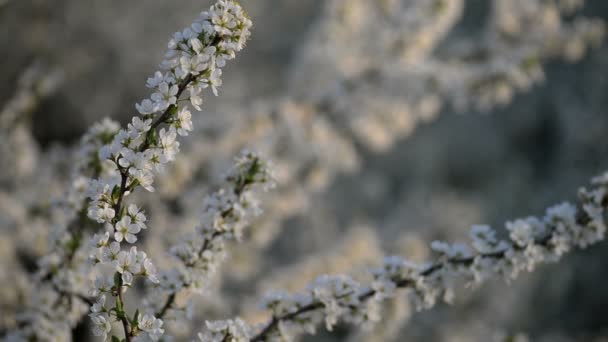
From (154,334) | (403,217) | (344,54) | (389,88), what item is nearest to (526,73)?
(389,88)

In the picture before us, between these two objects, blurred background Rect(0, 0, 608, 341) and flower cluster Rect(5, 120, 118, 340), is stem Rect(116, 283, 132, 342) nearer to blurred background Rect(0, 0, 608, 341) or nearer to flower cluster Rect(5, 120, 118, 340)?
flower cluster Rect(5, 120, 118, 340)

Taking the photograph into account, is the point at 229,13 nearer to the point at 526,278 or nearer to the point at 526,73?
the point at 526,73

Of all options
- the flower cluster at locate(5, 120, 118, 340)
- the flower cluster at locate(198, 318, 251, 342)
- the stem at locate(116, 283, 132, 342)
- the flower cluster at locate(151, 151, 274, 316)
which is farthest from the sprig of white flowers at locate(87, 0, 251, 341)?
the flower cluster at locate(5, 120, 118, 340)

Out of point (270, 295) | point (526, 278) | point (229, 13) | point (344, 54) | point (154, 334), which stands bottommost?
point (154, 334)

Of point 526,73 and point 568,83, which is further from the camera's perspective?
point 568,83

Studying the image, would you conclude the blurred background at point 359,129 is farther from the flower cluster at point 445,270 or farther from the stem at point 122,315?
the stem at point 122,315

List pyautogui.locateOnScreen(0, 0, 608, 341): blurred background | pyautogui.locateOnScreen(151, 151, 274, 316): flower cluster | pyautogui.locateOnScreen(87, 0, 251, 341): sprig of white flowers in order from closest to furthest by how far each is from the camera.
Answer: pyautogui.locateOnScreen(87, 0, 251, 341): sprig of white flowers < pyautogui.locateOnScreen(151, 151, 274, 316): flower cluster < pyautogui.locateOnScreen(0, 0, 608, 341): blurred background
